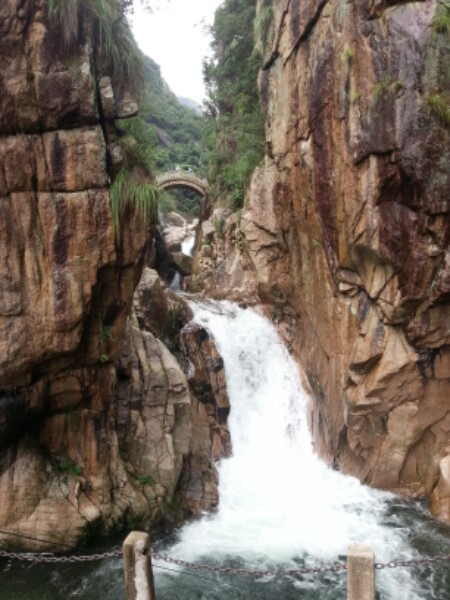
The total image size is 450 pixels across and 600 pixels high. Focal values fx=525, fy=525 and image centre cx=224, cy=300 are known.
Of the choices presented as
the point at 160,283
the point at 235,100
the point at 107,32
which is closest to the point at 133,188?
the point at 107,32

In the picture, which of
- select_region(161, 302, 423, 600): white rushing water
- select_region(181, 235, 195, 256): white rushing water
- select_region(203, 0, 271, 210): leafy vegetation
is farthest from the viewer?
select_region(181, 235, 195, 256): white rushing water

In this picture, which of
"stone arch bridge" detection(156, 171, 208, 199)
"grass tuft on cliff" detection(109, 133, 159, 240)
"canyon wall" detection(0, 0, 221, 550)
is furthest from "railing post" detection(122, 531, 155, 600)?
"stone arch bridge" detection(156, 171, 208, 199)

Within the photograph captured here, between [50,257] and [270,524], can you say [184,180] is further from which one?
[270,524]

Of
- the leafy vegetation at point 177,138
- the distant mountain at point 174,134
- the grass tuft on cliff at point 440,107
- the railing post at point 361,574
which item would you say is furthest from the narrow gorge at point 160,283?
the distant mountain at point 174,134

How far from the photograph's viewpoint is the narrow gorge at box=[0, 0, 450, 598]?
799 centimetres

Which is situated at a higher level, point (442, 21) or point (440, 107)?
point (442, 21)

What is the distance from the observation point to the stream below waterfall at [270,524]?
7.76 meters

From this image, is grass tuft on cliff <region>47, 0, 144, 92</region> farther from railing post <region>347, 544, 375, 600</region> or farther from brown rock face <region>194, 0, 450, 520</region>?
railing post <region>347, 544, 375, 600</region>

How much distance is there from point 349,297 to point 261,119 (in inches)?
307

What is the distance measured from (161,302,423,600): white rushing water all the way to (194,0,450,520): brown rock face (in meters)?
0.81

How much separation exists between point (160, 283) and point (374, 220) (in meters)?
6.43

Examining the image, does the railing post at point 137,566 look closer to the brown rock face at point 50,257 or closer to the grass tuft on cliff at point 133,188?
the brown rock face at point 50,257

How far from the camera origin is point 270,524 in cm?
988

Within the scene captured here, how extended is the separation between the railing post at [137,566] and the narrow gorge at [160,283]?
2.86 meters
